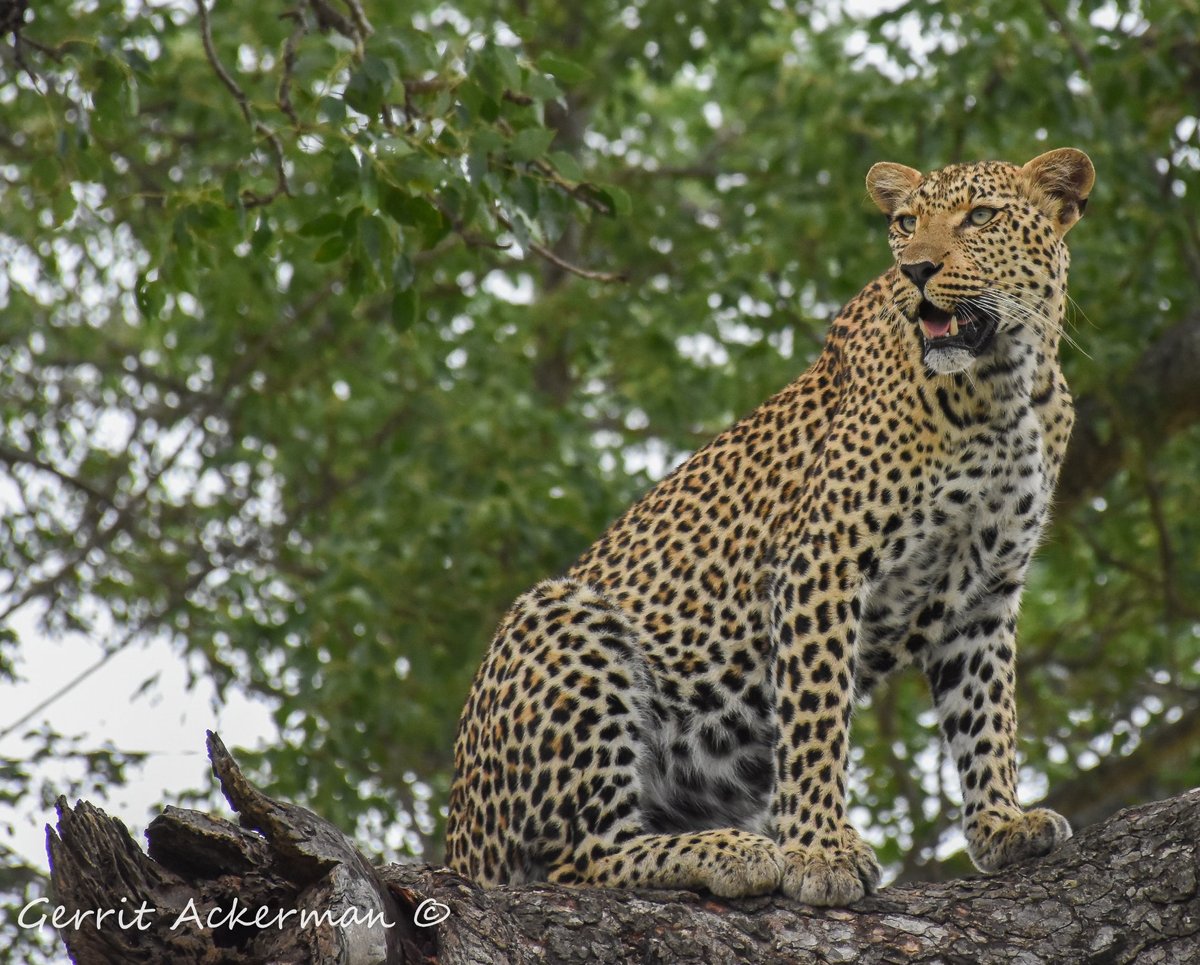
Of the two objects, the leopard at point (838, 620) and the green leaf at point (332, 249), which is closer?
the leopard at point (838, 620)

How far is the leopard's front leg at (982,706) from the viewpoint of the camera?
6.80 meters

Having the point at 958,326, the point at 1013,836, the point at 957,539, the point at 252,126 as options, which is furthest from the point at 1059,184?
the point at 252,126

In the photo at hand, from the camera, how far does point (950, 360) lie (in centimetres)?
648

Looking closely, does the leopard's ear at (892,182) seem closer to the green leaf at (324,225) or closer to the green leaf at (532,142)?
the green leaf at (532,142)

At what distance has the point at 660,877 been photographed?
6.23 m

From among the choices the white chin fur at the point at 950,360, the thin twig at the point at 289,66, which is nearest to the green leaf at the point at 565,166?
the thin twig at the point at 289,66

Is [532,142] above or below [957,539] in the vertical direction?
above

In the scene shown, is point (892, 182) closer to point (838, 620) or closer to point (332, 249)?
point (838, 620)

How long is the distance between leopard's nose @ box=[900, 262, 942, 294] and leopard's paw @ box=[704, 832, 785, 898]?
2091 mm

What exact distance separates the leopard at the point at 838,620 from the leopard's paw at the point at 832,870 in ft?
0.09

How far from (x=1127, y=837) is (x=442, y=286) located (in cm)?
959

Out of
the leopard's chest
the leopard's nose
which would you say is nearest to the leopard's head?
the leopard's nose

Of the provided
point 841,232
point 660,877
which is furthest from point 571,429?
point 660,877

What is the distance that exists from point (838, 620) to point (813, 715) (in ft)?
1.20
